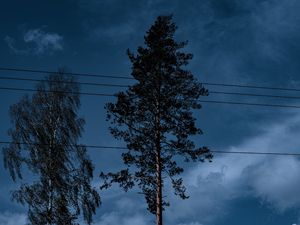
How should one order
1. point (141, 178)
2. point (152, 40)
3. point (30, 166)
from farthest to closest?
point (152, 40)
point (30, 166)
point (141, 178)

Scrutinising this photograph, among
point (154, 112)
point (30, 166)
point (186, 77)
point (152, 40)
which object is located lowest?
point (30, 166)

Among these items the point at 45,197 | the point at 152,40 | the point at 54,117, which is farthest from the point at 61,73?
the point at 45,197

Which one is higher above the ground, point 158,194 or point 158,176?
point 158,176

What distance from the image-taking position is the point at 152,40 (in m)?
29.0

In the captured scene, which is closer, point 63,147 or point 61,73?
point 63,147

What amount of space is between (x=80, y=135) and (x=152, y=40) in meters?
6.31

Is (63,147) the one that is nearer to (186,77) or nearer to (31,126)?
(31,126)

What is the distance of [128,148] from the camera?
26.4 m

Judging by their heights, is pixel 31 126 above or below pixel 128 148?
above

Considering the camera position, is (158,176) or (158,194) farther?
(158,176)

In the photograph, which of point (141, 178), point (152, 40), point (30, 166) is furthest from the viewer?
point (152, 40)

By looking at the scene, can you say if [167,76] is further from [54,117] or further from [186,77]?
[54,117]

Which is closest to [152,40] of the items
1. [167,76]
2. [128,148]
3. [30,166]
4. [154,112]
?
[167,76]

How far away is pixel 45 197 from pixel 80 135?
435 centimetres
